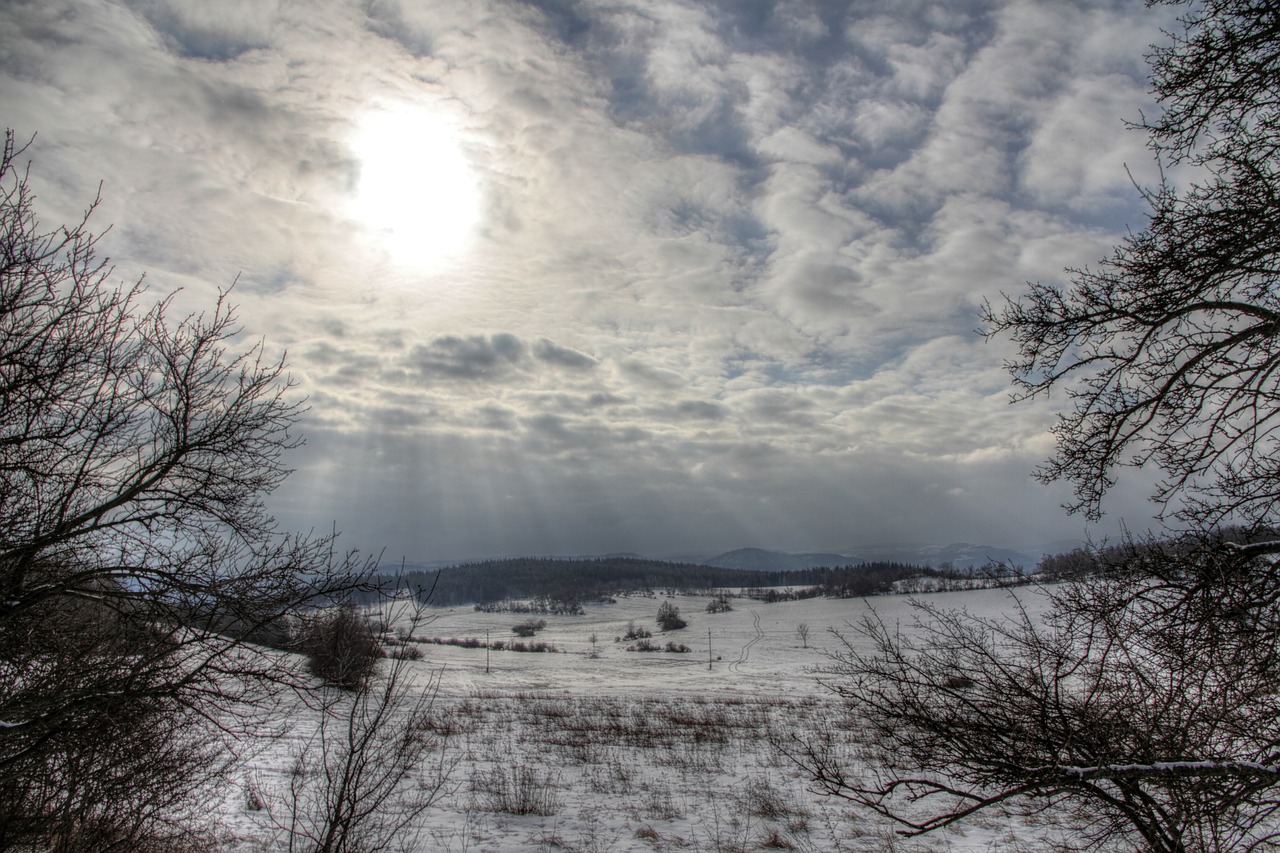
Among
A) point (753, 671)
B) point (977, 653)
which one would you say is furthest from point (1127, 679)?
point (753, 671)

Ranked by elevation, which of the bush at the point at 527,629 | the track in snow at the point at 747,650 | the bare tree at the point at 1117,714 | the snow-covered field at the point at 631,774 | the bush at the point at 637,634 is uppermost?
the bare tree at the point at 1117,714

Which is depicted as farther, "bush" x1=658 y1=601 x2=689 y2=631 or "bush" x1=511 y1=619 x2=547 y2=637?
"bush" x1=511 y1=619 x2=547 y2=637

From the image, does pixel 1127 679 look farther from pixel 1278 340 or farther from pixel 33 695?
pixel 33 695

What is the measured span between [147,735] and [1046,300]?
33.3ft

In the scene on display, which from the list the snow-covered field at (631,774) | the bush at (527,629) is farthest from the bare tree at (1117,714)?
the bush at (527,629)

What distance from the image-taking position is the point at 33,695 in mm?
5359

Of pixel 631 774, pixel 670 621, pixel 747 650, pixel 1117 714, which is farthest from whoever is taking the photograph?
pixel 670 621

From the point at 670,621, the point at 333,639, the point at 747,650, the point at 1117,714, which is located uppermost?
the point at 333,639

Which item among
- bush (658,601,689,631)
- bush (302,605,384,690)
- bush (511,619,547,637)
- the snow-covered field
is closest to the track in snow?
the snow-covered field

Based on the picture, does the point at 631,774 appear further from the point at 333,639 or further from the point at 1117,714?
the point at 1117,714

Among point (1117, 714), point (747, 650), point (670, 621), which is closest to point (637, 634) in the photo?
point (670, 621)

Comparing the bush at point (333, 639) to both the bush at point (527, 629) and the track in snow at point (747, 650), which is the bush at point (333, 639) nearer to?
the track in snow at point (747, 650)

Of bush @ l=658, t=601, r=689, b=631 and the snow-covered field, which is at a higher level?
the snow-covered field

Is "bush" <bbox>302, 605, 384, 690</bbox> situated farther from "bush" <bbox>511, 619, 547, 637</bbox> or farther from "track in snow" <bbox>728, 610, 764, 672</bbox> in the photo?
"bush" <bbox>511, 619, 547, 637</bbox>
